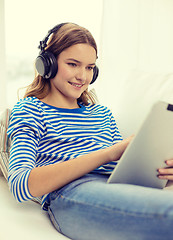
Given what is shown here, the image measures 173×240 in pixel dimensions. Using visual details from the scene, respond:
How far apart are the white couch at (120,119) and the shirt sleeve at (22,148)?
74mm

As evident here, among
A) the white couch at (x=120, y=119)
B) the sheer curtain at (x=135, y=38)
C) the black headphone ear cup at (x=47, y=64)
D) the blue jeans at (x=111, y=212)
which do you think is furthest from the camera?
the sheer curtain at (x=135, y=38)

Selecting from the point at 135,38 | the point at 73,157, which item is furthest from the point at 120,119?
the point at 135,38

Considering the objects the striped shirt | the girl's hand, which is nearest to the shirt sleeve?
the striped shirt

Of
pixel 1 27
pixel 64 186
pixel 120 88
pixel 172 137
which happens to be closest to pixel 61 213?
pixel 64 186

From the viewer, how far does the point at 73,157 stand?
3.37 ft

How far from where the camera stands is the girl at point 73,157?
0.73 meters

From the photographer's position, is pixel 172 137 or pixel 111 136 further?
pixel 111 136

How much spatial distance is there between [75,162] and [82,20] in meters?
1.62

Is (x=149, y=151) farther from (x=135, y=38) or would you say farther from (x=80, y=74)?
(x=135, y=38)

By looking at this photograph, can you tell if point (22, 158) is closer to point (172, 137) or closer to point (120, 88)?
point (172, 137)

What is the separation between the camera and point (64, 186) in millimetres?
899

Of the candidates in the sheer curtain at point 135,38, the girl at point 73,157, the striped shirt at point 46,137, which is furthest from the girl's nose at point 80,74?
the sheer curtain at point 135,38

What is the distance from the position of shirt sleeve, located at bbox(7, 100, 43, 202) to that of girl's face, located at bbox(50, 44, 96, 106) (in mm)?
177

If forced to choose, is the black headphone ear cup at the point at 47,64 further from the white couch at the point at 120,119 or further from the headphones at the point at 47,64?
the white couch at the point at 120,119
